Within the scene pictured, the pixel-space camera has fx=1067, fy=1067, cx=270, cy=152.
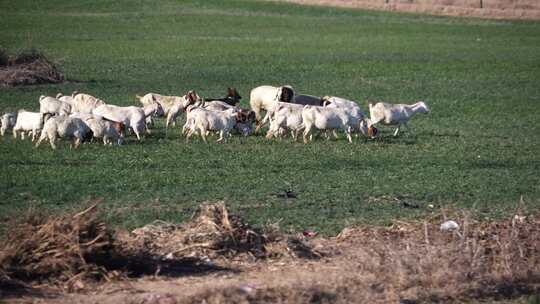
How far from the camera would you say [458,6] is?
62.2m

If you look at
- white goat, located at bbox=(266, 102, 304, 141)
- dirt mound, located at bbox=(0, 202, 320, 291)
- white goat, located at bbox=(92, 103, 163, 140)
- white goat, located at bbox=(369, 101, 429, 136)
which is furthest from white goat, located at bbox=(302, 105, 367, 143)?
dirt mound, located at bbox=(0, 202, 320, 291)

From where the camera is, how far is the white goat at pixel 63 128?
61.7 ft

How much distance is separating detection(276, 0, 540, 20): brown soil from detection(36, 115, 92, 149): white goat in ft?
140

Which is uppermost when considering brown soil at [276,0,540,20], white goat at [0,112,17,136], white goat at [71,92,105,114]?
white goat at [71,92,105,114]

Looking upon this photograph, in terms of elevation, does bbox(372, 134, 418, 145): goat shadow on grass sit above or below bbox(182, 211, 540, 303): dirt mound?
below

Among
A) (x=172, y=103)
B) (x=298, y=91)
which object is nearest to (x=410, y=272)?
(x=172, y=103)

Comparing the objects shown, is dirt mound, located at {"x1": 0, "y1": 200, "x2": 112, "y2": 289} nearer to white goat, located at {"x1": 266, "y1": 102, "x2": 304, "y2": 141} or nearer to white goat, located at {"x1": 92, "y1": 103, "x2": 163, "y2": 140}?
white goat, located at {"x1": 92, "y1": 103, "x2": 163, "y2": 140}

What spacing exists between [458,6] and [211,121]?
1744 inches

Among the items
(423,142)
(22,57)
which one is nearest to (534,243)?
(423,142)

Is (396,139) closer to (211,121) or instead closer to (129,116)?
(211,121)

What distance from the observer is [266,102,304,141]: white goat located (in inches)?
816

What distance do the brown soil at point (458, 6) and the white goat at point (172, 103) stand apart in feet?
126

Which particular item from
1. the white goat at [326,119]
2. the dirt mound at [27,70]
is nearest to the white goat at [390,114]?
the white goat at [326,119]

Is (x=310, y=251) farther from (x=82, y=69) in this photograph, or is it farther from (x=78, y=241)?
(x=82, y=69)
